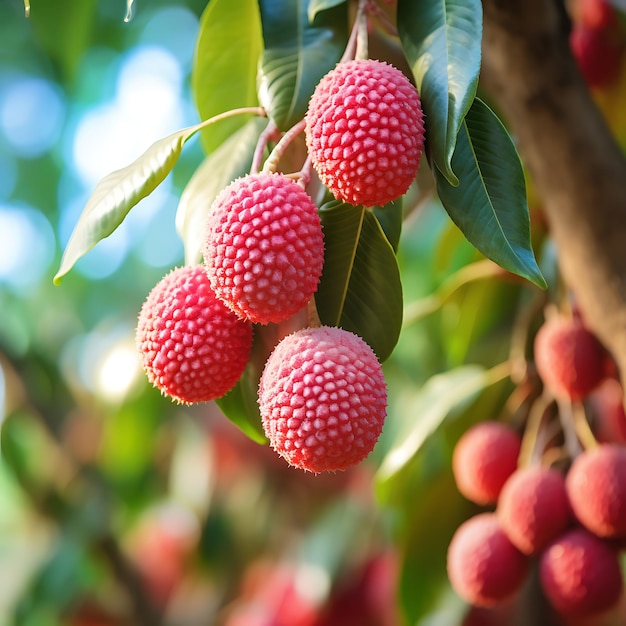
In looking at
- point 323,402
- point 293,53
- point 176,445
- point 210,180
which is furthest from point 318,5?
point 176,445

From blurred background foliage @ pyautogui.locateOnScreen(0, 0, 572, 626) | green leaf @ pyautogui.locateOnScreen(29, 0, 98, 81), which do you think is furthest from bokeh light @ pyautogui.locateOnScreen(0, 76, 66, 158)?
green leaf @ pyautogui.locateOnScreen(29, 0, 98, 81)

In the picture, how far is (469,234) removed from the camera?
0.49 meters

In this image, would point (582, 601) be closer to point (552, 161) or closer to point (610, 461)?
point (610, 461)

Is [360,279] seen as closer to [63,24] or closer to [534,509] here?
[534,509]

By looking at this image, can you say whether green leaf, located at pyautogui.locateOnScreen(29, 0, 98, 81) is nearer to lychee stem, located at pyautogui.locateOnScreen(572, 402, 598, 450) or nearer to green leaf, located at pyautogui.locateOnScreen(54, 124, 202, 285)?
green leaf, located at pyautogui.locateOnScreen(54, 124, 202, 285)

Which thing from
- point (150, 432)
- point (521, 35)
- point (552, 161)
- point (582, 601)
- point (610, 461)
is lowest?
point (150, 432)

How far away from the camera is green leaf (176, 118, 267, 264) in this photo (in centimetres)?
61

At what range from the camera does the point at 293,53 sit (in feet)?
1.96

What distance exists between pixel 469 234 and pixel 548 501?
46 cm

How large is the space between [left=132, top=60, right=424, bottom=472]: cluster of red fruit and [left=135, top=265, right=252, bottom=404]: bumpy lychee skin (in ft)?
0.11

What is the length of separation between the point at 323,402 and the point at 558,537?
19.6 inches

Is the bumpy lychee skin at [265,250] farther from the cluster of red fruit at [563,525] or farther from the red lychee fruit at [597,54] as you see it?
the red lychee fruit at [597,54]

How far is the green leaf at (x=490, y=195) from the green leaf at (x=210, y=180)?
174mm

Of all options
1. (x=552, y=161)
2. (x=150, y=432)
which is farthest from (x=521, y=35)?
(x=150, y=432)
